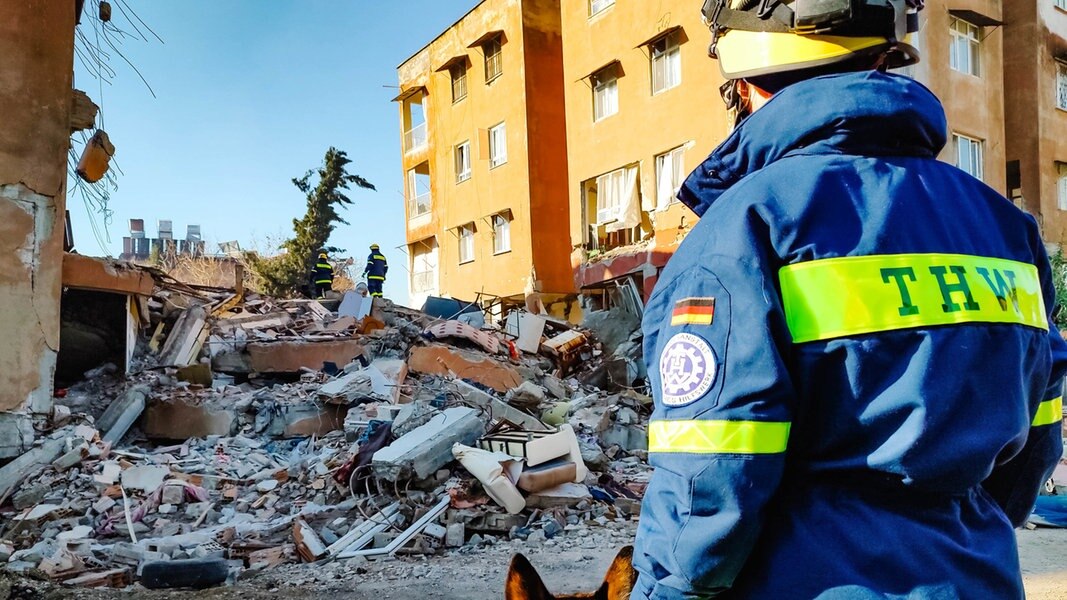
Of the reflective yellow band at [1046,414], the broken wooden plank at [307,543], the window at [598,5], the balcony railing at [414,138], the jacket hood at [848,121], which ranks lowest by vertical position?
the broken wooden plank at [307,543]

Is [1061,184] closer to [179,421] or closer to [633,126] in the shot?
[633,126]

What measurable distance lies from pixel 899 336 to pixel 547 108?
2123 cm

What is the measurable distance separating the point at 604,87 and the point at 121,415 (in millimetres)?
13861

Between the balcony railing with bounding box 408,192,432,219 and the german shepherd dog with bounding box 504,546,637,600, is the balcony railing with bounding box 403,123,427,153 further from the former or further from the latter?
the german shepherd dog with bounding box 504,546,637,600

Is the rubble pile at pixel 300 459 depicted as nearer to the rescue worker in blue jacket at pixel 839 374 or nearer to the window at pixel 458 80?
the rescue worker in blue jacket at pixel 839 374

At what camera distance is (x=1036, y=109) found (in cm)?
1767

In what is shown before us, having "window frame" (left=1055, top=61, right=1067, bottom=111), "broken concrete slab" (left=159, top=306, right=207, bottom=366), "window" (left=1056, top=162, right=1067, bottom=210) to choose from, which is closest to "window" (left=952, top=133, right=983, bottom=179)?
"window" (left=1056, top=162, right=1067, bottom=210)

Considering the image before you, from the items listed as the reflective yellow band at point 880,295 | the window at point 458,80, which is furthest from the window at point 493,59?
the reflective yellow band at point 880,295

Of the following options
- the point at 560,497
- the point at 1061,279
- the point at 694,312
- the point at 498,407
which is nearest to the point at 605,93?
the point at 1061,279

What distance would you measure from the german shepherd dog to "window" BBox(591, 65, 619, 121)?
17195mm

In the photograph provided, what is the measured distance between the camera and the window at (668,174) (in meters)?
15.8

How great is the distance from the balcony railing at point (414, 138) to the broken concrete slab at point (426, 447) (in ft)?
69.1

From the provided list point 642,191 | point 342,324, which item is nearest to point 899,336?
point 342,324

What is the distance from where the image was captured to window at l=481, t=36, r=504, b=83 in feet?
73.0
